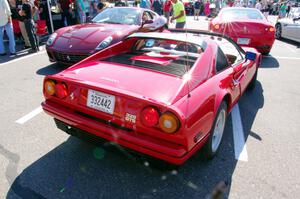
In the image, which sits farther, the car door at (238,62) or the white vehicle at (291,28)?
the white vehicle at (291,28)

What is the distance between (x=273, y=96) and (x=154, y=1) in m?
13.7

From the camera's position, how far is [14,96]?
4.48 metres

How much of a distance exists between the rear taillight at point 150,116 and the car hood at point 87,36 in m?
3.60

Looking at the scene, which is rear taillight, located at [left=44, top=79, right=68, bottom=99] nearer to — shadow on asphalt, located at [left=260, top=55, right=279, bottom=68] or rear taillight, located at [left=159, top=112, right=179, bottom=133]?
rear taillight, located at [left=159, top=112, right=179, bottom=133]

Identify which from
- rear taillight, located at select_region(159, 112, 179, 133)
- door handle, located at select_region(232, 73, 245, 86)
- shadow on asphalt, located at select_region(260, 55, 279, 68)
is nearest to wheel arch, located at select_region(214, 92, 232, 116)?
door handle, located at select_region(232, 73, 245, 86)

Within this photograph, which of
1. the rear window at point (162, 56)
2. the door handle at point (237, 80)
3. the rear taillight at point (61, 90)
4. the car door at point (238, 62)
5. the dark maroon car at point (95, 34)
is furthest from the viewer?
→ the dark maroon car at point (95, 34)

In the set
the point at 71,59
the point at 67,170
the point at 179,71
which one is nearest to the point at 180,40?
the point at 179,71

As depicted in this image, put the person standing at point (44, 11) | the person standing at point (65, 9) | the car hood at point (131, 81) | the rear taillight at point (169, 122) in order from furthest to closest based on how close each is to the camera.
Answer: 1. the person standing at point (65, 9)
2. the person standing at point (44, 11)
3. the car hood at point (131, 81)
4. the rear taillight at point (169, 122)

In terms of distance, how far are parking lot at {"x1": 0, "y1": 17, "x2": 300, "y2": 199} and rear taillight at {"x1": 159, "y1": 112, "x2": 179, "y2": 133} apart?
1.46 ft

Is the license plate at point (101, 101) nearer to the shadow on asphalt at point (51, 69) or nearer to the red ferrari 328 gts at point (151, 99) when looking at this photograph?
the red ferrari 328 gts at point (151, 99)

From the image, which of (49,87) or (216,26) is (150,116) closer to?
(49,87)

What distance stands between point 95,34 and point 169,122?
168 inches

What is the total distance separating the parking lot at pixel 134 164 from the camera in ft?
7.93

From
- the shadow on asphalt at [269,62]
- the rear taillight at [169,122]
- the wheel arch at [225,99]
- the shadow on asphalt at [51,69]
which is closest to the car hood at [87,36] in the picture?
the shadow on asphalt at [51,69]
